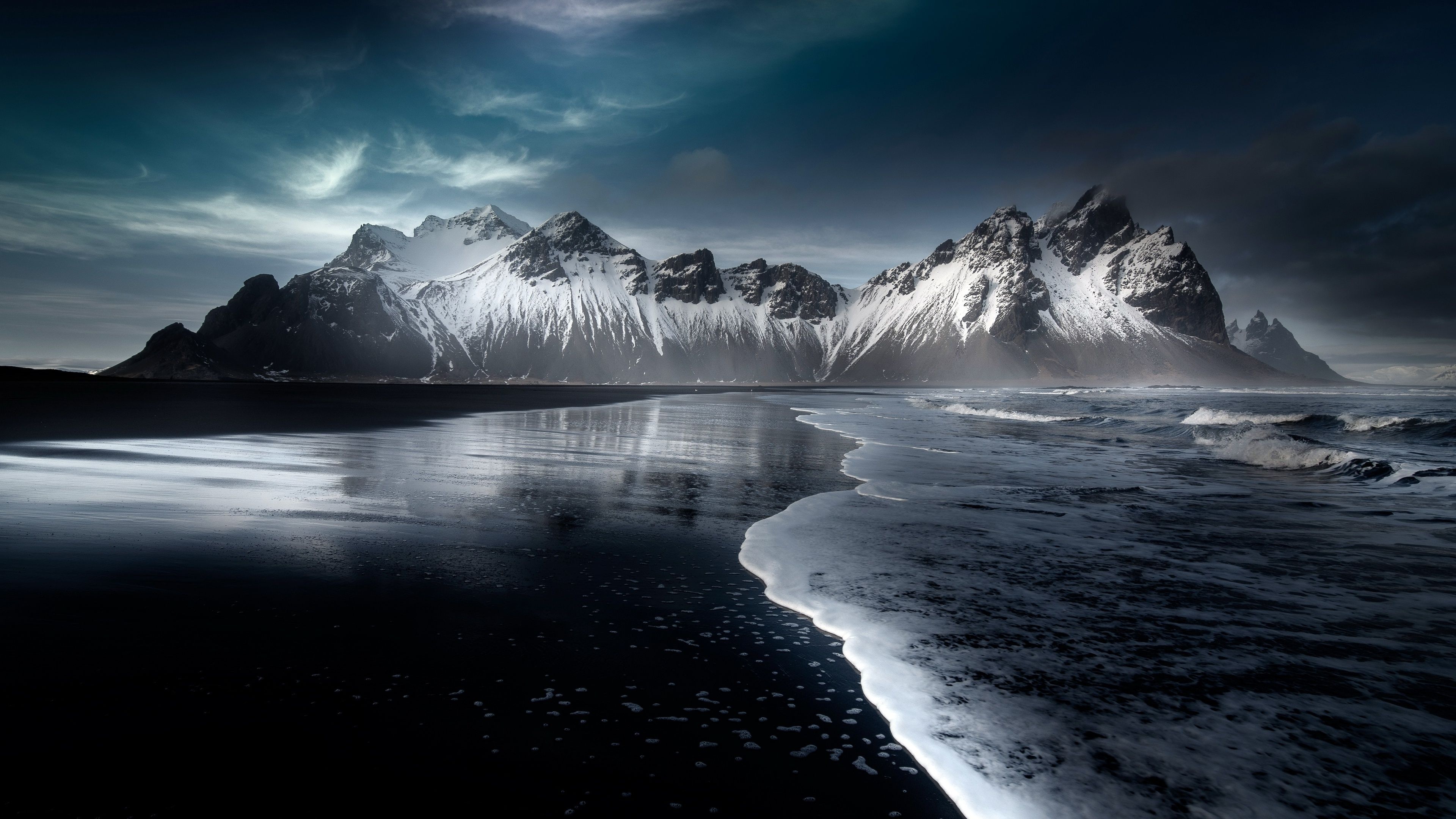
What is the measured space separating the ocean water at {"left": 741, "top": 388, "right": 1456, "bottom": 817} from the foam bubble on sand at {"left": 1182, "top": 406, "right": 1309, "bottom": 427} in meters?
Answer: 22.5

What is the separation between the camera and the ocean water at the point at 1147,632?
404 centimetres

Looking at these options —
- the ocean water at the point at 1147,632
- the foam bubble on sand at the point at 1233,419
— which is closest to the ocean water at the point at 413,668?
the ocean water at the point at 1147,632

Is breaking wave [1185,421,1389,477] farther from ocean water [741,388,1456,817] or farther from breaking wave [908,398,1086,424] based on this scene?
breaking wave [908,398,1086,424]

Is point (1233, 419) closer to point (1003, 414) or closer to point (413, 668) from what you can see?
point (1003, 414)

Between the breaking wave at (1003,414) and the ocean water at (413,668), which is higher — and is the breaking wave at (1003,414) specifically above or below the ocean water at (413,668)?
above

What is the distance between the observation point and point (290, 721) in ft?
14.3

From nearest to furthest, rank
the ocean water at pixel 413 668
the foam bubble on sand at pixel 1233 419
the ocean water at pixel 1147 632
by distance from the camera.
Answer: the ocean water at pixel 413 668, the ocean water at pixel 1147 632, the foam bubble on sand at pixel 1233 419

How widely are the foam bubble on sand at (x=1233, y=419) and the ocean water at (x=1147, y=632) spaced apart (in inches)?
885

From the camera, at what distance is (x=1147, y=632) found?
6379 millimetres

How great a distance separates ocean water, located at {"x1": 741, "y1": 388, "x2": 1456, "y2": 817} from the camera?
4035 millimetres

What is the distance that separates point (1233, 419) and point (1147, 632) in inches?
1636

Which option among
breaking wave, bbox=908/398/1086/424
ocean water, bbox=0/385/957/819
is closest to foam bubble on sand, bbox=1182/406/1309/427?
breaking wave, bbox=908/398/1086/424

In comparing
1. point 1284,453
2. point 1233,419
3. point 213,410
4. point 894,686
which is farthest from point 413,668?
point 213,410

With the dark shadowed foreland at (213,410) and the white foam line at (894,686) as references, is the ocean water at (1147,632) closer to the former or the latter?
the white foam line at (894,686)
